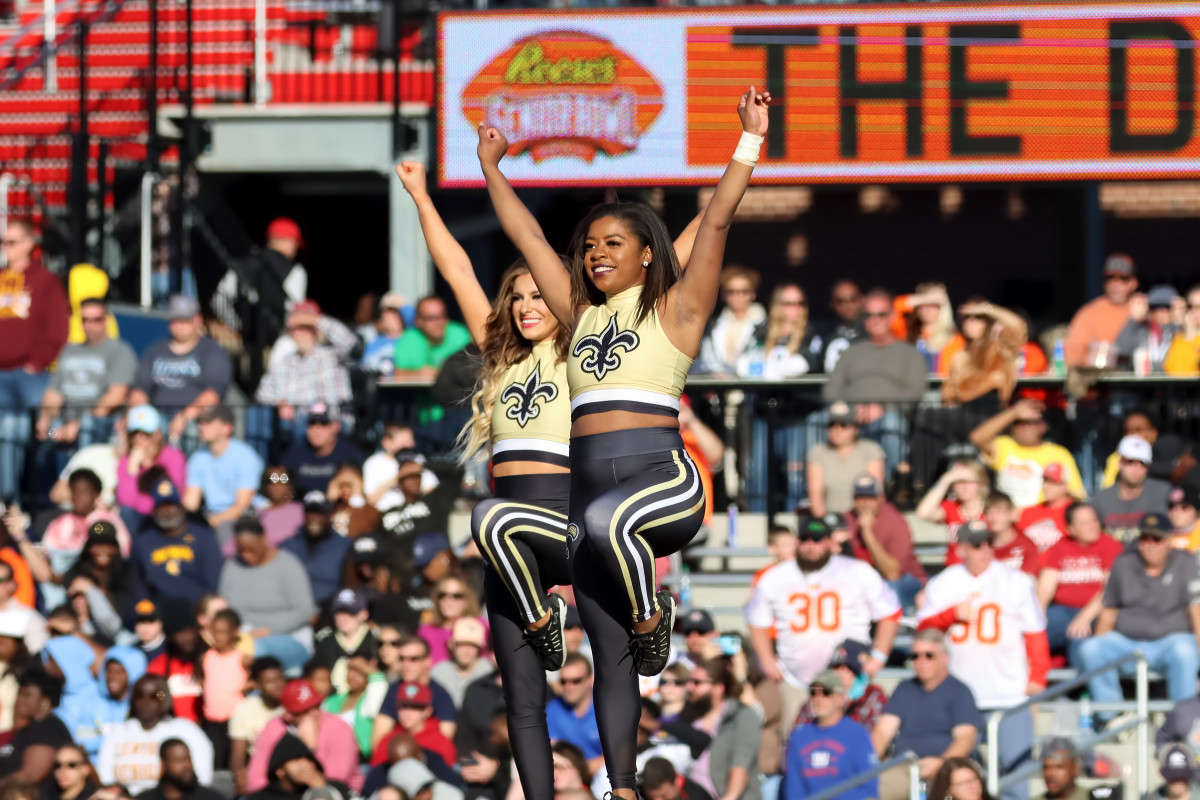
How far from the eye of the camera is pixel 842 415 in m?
12.6

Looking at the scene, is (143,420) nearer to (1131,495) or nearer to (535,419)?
(1131,495)

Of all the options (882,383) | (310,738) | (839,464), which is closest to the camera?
(310,738)

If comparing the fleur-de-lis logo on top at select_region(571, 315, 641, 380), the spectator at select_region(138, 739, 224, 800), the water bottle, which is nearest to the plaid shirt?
the spectator at select_region(138, 739, 224, 800)

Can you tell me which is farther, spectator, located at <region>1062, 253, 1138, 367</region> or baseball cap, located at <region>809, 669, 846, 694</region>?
spectator, located at <region>1062, 253, 1138, 367</region>

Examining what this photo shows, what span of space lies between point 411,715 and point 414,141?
7124 mm

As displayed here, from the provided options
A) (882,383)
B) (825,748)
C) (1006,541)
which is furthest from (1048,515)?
(825,748)

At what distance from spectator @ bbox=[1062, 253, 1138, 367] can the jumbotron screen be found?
2.42 m

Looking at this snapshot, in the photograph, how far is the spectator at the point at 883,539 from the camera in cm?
1207

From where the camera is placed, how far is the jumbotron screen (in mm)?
15906

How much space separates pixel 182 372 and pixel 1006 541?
556cm

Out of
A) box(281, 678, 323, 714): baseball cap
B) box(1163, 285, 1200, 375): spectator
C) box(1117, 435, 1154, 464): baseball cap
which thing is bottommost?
box(281, 678, 323, 714): baseball cap

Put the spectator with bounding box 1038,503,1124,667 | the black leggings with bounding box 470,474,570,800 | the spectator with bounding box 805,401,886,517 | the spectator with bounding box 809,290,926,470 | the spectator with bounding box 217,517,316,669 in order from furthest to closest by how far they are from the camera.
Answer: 1. the spectator with bounding box 809,290,926,470
2. the spectator with bounding box 805,401,886,517
3. the spectator with bounding box 217,517,316,669
4. the spectator with bounding box 1038,503,1124,667
5. the black leggings with bounding box 470,474,570,800

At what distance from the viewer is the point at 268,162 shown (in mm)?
17000

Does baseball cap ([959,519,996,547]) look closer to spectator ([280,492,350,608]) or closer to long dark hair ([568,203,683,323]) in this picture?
spectator ([280,492,350,608])
